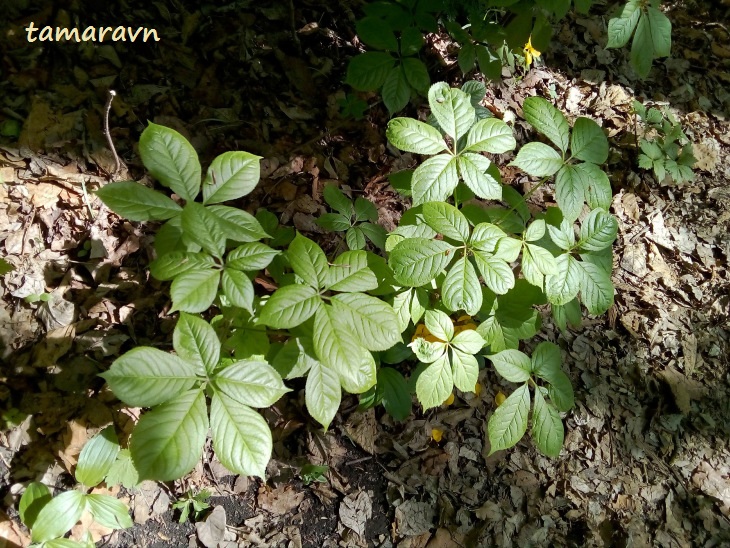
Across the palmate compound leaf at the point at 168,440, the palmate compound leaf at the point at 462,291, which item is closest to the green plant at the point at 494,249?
the palmate compound leaf at the point at 462,291

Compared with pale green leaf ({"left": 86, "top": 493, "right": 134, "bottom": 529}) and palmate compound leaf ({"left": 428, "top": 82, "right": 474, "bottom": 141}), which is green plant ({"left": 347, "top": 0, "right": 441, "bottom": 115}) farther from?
pale green leaf ({"left": 86, "top": 493, "right": 134, "bottom": 529})

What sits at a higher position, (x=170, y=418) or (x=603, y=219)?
(x=603, y=219)

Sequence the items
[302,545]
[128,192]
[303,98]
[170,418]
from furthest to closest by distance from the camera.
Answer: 1. [303,98]
2. [302,545]
3. [128,192]
4. [170,418]

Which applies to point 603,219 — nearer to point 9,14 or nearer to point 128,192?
point 128,192

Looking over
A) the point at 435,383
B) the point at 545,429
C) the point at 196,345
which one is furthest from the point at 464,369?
the point at 196,345

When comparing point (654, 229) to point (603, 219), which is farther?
point (654, 229)

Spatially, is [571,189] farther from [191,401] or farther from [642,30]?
[191,401]

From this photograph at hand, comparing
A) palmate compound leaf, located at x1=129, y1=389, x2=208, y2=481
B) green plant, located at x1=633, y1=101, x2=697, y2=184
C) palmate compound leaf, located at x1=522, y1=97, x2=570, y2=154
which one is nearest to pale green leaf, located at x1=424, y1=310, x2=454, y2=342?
palmate compound leaf, located at x1=522, y1=97, x2=570, y2=154

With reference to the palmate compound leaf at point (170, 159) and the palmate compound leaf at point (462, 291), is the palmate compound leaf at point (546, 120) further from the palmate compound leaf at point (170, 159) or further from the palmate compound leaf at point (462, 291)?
the palmate compound leaf at point (170, 159)

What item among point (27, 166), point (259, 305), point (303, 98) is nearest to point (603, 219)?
point (259, 305)
